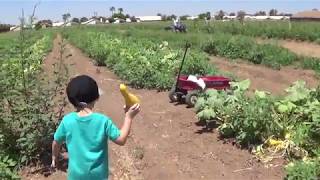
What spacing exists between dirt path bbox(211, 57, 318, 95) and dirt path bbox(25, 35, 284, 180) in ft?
19.9

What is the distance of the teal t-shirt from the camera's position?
13.1ft

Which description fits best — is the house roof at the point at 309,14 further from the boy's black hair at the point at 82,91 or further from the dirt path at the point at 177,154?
the boy's black hair at the point at 82,91

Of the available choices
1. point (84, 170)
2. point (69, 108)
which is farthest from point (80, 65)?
point (84, 170)

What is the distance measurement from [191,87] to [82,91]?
6002 mm

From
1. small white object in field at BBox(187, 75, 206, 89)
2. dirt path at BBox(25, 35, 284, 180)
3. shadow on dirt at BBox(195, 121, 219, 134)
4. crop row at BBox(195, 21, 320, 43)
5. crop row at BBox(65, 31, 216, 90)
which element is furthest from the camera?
crop row at BBox(195, 21, 320, 43)

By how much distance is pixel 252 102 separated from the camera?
7289 mm

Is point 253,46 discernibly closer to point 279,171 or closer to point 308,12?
point 279,171

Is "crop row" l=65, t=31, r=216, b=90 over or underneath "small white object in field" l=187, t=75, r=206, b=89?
underneath

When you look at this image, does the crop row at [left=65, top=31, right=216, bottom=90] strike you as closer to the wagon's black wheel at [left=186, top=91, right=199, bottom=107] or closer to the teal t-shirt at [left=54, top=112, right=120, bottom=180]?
the wagon's black wheel at [left=186, top=91, right=199, bottom=107]

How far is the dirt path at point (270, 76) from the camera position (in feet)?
50.3

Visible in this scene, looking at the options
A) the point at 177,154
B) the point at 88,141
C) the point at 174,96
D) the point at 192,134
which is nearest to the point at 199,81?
the point at 174,96

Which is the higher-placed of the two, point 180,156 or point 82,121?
point 82,121

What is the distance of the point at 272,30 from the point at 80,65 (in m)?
15.8

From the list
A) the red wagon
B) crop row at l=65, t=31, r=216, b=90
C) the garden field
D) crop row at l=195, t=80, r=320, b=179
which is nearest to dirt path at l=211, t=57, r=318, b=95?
crop row at l=65, t=31, r=216, b=90
